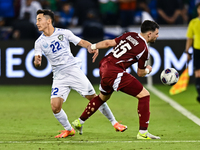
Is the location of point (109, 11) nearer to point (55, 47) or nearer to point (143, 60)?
point (55, 47)

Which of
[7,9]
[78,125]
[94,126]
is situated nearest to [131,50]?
[78,125]

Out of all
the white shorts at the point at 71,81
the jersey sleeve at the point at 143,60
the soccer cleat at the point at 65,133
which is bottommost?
the soccer cleat at the point at 65,133

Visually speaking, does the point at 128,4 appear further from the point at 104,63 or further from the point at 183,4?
the point at 104,63

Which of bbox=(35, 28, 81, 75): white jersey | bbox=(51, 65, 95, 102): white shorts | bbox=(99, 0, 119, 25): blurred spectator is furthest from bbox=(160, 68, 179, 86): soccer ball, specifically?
bbox=(99, 0, 119, 25): blurred spectator

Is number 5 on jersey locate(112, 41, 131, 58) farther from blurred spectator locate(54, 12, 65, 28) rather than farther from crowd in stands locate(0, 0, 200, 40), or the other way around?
blurred spectator locate(54, 12, 65, 28)

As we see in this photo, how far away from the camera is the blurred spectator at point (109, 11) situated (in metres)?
15.6

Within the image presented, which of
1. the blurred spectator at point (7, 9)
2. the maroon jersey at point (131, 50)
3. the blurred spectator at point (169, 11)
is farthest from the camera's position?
the blurred spectator at point (169, 11)

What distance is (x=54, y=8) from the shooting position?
52.9ft

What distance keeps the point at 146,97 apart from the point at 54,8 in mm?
10501

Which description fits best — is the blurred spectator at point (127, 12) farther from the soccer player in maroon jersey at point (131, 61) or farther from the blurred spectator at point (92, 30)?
the soccer player in maroon jersey at point (131, 61)

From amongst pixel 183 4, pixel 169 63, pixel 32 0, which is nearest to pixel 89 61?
pixel 169 63

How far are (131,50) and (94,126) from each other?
5.99ft

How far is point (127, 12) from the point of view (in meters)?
14.5

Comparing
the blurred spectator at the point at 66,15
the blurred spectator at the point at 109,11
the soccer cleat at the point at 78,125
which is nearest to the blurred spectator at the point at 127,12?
the blurred spectator at the point at 109,11
